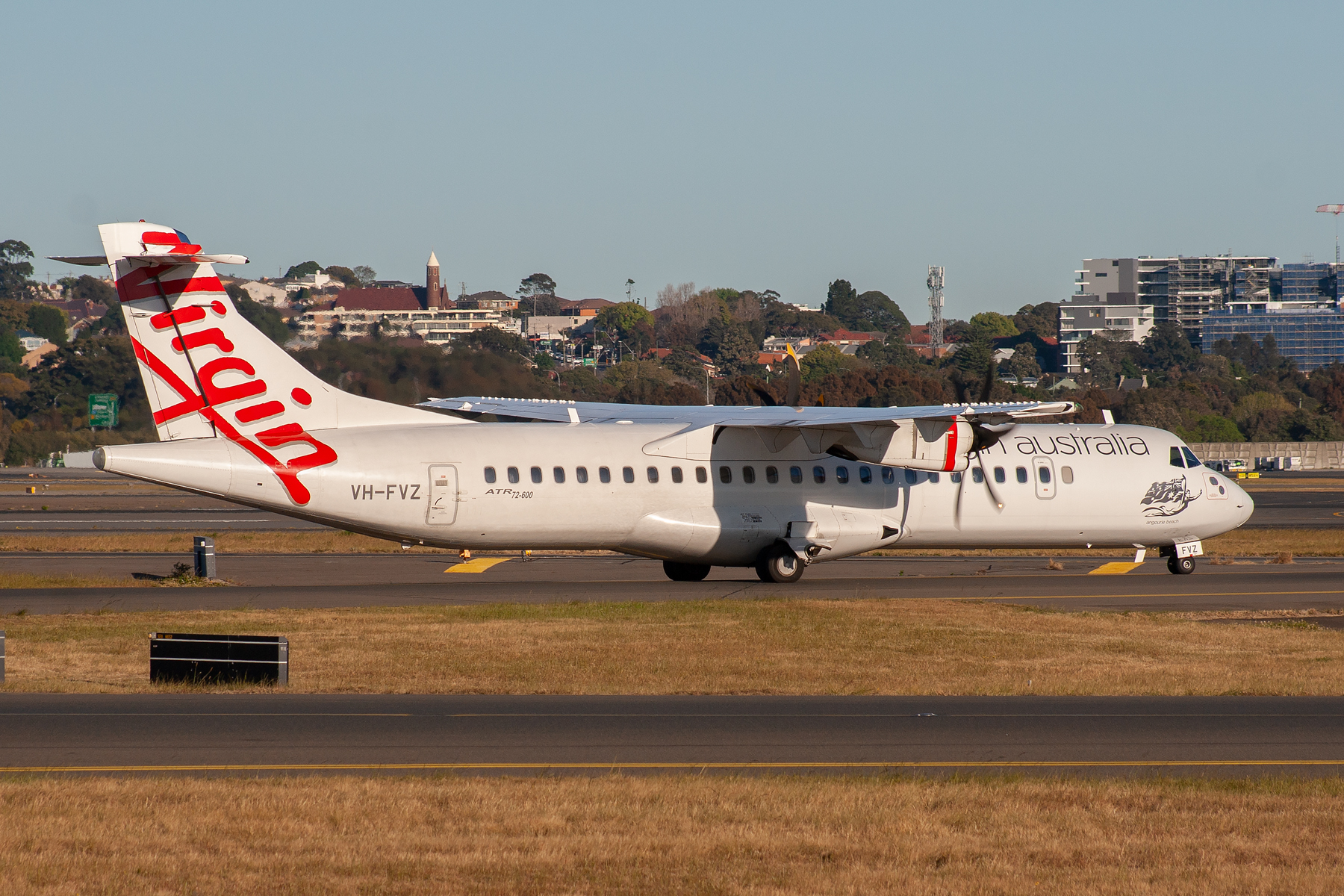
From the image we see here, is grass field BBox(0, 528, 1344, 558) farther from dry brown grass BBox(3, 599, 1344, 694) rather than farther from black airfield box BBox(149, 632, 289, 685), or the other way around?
black airfield box BBox(149, 632, 289, 685)

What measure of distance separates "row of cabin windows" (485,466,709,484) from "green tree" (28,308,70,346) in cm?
14757

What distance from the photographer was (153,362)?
78.4 ft

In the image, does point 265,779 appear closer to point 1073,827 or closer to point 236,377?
point 1073,827

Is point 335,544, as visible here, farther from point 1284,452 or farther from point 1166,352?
point 1166,352

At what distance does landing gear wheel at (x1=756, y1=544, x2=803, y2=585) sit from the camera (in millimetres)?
28766

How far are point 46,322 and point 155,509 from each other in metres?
112

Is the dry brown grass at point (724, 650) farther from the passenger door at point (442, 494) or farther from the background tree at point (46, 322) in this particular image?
the background tree at point (46, 322)

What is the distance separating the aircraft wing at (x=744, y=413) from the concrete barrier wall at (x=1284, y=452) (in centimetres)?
9399

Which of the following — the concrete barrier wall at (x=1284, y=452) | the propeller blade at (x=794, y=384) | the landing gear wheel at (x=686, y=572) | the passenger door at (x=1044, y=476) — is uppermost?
the propeller blade at (x=794, y=384)

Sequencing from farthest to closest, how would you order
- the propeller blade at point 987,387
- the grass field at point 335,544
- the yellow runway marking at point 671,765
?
1. the grass field at point 335,544
2. the propeller blade at point 987,387
3. the yellow runway marking at point 671,765

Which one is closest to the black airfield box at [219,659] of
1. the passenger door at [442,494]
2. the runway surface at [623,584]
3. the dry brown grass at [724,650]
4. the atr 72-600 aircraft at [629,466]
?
the dry brown grass at [724,650]


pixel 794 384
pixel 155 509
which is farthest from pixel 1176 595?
pixel 155 509

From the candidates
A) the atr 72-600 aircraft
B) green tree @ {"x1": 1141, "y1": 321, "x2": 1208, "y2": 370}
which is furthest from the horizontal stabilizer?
green tree @ {"x1": 1141, "y1": 321, "x2": 1208, "y2": 370}

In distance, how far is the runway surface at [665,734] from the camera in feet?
39.9
